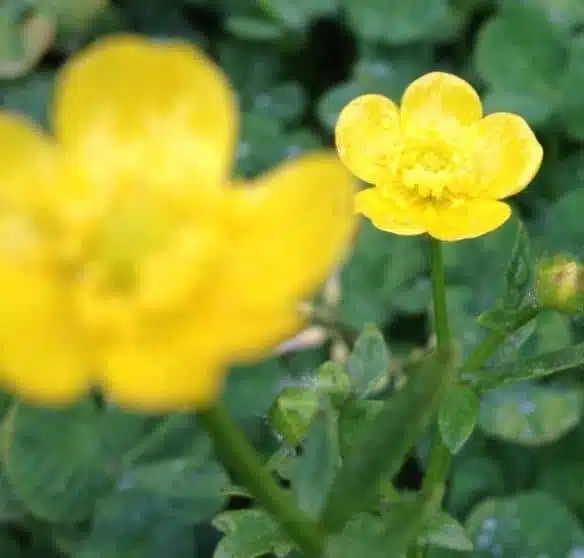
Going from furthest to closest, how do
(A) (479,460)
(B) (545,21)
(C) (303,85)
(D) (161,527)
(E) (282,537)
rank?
(C) (303,85) → (B) (545,21) → (A) (479,460) → (D) (161,527) → (E) (282,537)

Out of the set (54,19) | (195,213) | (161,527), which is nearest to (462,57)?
(54,19)

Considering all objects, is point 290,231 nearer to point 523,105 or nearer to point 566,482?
point 566,482

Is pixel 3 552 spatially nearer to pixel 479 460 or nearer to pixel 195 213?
pixel 479 460

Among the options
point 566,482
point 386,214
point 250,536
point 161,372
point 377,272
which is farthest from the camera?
point 377,272

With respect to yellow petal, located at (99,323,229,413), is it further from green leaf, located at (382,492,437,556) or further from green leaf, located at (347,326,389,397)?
green leaf, located at (347,326,389,397)

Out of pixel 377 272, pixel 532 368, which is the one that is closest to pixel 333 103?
pixel 377 272

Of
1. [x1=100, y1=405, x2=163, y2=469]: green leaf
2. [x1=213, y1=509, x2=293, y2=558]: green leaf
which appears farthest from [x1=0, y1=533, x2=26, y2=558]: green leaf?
[x1=213, y1=509, x2=293, y2=558]: green leaf
